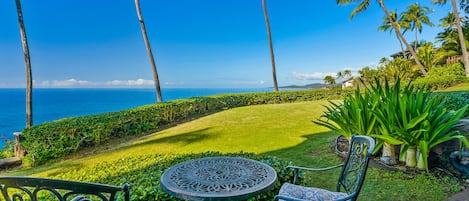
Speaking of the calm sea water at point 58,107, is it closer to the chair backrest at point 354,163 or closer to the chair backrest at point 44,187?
the chair backrest at point 44,187

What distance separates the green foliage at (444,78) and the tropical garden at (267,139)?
792 millimetres

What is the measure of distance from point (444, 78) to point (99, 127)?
15.9 m

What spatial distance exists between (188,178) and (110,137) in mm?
5416

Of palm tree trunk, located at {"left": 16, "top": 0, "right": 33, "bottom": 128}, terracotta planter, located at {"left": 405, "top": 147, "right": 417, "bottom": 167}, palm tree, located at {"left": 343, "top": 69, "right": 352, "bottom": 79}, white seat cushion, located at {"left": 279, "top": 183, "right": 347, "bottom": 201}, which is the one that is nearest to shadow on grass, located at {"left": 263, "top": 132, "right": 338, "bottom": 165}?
terracotta planter, located at {"left": 405, "top": 147, "right": 417, "bottom": 167}

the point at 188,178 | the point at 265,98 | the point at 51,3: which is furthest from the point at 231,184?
the point at 51,3

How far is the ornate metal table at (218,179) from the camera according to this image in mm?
1751

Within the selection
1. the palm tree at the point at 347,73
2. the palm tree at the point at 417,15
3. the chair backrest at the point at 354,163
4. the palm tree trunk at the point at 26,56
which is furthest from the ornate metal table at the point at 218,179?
the palm tree at the point at 417,15

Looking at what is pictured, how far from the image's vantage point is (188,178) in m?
2.04

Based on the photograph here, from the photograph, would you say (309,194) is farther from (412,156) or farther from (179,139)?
(179,139)

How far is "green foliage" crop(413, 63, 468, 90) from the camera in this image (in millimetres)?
12309

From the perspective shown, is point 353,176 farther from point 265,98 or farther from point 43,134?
point 265,98

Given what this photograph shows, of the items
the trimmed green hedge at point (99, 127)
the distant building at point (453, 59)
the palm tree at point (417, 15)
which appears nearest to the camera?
the trimmed green hedge at point (99, 127)

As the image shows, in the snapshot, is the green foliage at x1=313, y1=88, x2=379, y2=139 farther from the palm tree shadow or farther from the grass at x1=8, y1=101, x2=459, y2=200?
the palm tree shadow

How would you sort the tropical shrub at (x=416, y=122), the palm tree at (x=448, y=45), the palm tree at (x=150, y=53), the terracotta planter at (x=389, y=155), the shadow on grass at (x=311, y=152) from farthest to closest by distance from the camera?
1. the palm tree at (x=448, y=45)
2. the palm tree at (x=150, y=53)
3. the shadow on grass at (x=311, y=152)
4. the terracotta planter at (x=389, y=155)
5. the tropical shrub at (x=416, y=122)
